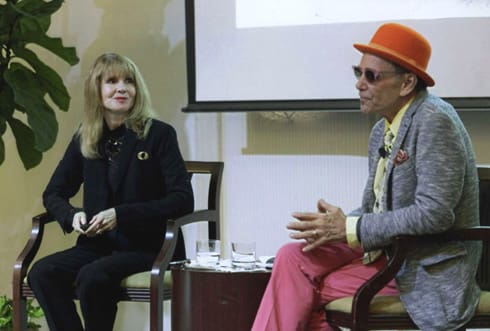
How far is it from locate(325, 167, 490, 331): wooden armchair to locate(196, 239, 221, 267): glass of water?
1.57 feet

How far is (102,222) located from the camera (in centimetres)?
333

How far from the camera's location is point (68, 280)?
3.32 meters

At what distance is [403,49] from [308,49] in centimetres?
107

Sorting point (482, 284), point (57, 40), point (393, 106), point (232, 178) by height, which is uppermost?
point (57, 40)

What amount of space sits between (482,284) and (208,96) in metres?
1.45

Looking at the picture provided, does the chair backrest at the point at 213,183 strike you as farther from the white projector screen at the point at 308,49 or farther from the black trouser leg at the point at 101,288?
the black trouser leg at the point at 101,288

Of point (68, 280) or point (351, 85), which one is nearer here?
point (68, 280)

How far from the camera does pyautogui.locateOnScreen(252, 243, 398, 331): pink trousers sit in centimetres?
269

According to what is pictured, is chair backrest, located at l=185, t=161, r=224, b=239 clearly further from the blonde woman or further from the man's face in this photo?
the man's face

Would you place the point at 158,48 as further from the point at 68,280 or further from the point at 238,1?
the point at 68,280

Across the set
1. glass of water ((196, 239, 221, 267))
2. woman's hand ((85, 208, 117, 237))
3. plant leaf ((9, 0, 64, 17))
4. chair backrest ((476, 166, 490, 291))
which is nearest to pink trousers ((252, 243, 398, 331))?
glass of water ((196, 239, 221, 267))

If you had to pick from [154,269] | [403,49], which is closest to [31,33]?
[154,269]

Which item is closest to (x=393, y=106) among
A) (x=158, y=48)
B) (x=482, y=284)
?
(x=482, y=284)

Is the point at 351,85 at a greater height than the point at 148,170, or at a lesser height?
greater
